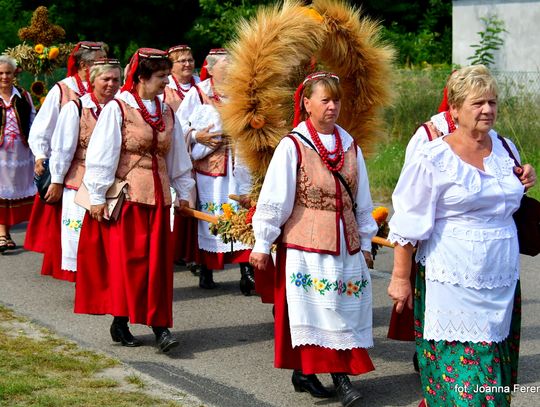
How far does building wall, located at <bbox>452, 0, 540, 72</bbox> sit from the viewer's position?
1872 cm

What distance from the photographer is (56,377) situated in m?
6.64

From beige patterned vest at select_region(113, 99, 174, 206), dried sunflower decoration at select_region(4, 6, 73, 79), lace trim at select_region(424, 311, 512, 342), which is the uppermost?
dried sunflower decoration at select_region(4, 6, 73, 79)

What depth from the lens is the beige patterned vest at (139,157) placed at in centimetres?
738

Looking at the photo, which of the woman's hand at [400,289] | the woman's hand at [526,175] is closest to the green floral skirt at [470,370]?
the woman's hand at [400,289]

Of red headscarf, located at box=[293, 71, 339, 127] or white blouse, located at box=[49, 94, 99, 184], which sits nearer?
red headscarf, located at box=[293, 71, 339, 127]

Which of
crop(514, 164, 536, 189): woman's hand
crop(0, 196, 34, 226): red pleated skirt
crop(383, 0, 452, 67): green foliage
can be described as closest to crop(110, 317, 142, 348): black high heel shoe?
crop(514, 164, 536, 189): woman's hand

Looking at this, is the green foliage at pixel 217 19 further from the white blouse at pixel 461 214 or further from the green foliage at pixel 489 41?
the white blouse at pixel 461 214

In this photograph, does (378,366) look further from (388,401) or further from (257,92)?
(257,92)

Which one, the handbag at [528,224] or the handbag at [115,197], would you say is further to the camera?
the handbag at [115,197]

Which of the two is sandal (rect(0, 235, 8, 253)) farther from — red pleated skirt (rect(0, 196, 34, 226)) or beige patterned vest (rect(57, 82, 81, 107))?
beige patterned vest (rect(57, 82, 81, 107))

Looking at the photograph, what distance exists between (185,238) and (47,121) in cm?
146

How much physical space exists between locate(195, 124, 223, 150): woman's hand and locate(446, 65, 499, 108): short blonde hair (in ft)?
13.8

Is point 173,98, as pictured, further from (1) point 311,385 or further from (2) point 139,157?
(1) point 311,385

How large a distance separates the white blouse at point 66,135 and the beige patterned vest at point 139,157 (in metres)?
1.50
